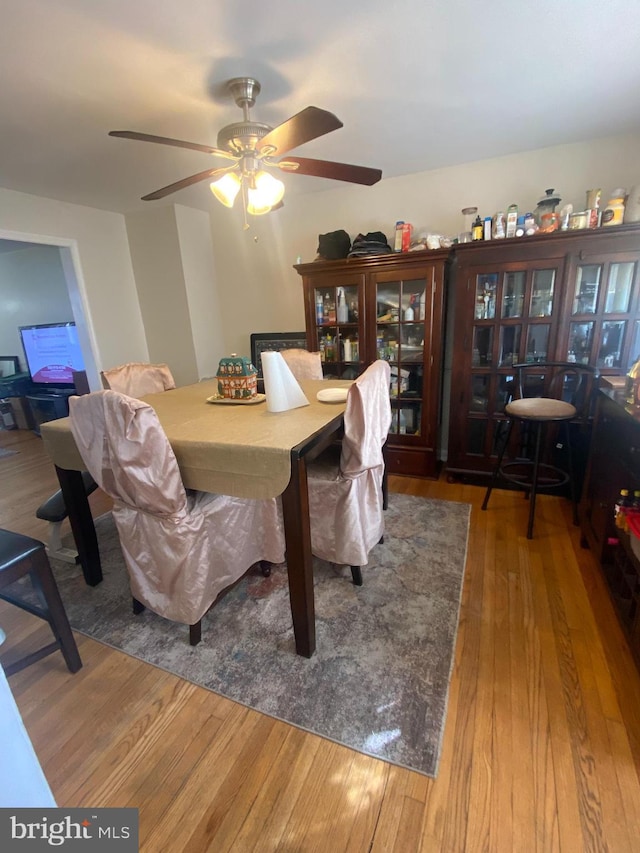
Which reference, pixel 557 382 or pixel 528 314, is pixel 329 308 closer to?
pixel 528 314

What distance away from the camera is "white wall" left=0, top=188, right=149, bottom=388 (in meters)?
2.85

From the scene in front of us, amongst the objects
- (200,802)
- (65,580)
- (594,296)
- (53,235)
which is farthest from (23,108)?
(594,296)

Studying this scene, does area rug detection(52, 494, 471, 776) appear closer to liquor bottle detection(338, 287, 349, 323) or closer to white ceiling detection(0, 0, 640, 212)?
liquor bottle detection(338, 287, 349, 323)

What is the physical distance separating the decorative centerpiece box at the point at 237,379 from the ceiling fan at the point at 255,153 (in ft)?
2.51

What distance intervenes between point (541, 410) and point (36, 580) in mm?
2436

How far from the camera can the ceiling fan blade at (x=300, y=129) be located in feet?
4.10

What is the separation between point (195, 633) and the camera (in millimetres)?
1484

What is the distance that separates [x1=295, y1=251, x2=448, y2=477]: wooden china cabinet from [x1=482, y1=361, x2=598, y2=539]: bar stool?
57 cm

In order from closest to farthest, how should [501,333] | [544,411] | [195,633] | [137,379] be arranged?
[195,633] → [544,411] → [137,379] → [501,333]

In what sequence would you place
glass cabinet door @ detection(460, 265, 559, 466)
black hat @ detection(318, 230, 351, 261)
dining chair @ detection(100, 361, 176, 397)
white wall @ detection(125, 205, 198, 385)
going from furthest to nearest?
white wall @ detection(125, 205, 198, 385), black hat @ detection(318, 230, 351, 261), glass cabinet door @ detection(460, 265, 559, 466), dining chair @ detection(100, 361, 176, 397)

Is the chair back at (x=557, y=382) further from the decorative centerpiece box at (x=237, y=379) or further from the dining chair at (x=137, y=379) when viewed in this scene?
the dining chair at (x=137, y=379)

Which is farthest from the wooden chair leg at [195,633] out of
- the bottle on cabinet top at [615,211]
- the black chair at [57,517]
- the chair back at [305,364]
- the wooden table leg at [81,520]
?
the bottle on cabinet top at [615,211]

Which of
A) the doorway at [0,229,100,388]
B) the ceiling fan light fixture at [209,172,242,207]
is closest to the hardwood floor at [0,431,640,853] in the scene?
the ceiling fan light fixture at [209,172,242,207]

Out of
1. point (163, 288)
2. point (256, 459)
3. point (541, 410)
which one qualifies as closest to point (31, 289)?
point (163, 288)
